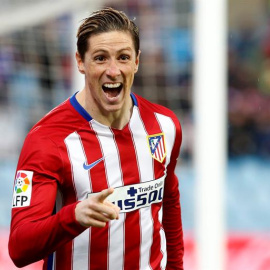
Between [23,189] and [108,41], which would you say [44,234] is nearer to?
[23,189]

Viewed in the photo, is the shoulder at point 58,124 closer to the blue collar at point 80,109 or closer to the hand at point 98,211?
the blue collar at point 80,109

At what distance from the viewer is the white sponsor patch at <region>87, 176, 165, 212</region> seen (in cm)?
262

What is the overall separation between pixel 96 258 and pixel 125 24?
845 mm

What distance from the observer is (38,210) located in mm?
2371

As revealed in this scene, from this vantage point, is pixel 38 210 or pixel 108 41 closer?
pixel 38 210

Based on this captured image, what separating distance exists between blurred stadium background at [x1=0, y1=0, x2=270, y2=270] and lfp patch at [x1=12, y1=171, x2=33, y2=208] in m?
3.80

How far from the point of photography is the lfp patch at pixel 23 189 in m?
2.41

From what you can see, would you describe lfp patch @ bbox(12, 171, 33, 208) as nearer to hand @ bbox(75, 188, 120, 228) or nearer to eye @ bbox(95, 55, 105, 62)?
hand @ bbox(75, 188, 120, 228)

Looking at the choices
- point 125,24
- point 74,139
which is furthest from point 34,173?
point 125,24

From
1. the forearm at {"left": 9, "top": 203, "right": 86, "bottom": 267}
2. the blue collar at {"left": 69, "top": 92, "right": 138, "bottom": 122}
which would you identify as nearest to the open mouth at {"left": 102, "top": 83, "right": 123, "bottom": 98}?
the blue collar at {"left": 69, "top": 92, "right": 138, "bottom": 122}

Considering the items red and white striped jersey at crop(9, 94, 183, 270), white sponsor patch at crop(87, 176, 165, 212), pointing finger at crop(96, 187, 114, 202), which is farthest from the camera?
white sponsor patch at crop(87, 176, 165, 212)

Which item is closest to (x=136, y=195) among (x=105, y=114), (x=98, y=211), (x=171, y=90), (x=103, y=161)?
(x=103, y=161)

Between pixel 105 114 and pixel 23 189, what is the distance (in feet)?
1.46

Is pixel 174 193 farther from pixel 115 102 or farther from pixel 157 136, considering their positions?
pixel 115 102
